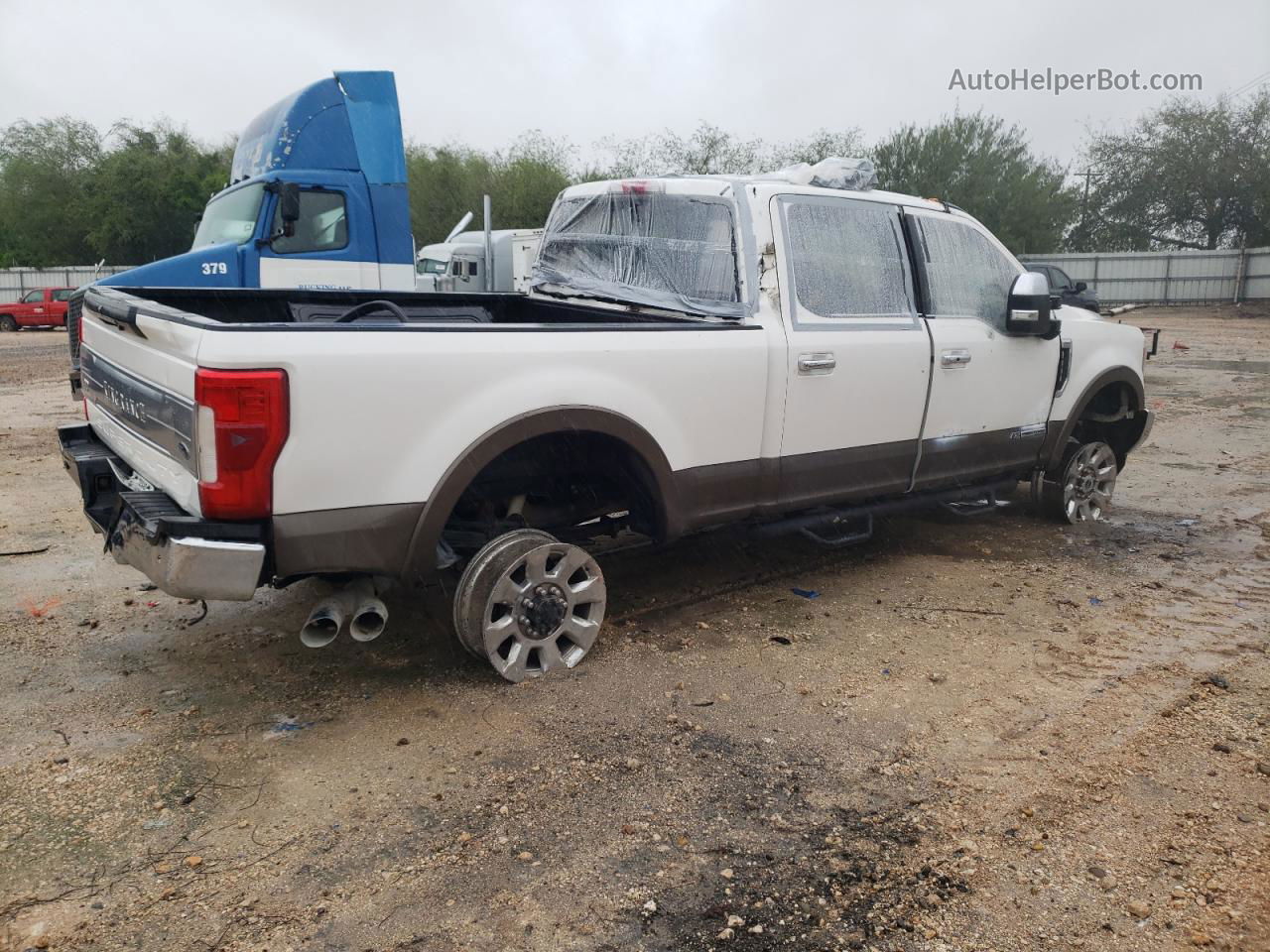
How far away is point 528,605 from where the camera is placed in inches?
147

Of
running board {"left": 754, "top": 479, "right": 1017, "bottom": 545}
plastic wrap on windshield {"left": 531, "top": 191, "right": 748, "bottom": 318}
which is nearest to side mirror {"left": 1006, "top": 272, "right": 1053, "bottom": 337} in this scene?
running board {"left": 754, "top": 479, "right": 1017, "bottom": 545}

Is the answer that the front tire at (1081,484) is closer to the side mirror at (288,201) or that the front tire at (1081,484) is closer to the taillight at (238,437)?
the taillight at (238,437)

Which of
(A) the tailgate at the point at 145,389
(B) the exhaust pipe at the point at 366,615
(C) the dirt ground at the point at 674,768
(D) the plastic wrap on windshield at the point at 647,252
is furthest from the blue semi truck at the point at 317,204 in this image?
(B) the exhaust pipe at the point at 366,615

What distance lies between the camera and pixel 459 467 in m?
3.41

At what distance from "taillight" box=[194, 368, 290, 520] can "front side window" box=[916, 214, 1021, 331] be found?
10.7 feet

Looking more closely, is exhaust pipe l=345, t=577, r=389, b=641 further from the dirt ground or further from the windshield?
the windshield

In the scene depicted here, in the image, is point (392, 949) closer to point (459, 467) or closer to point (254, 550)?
point (254, 550)

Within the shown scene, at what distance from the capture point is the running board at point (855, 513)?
461 cm

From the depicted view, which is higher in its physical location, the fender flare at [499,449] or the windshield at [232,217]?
the windshield at [232,217]

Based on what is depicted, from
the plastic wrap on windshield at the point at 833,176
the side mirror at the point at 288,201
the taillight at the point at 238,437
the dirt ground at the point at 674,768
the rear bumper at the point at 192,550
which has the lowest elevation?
the dirt ground at the point at 674,768

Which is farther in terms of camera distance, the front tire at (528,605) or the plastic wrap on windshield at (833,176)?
the plastic wrap on windshield at (833,176)

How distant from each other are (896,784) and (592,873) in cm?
106

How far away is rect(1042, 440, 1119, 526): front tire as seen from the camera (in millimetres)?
6059

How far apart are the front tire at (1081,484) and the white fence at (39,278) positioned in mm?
37717
